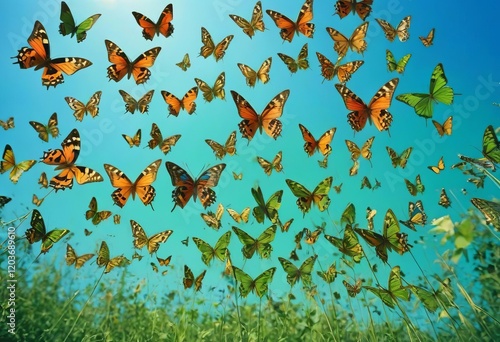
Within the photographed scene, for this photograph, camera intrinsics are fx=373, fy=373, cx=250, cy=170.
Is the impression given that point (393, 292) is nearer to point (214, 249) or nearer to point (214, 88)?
point (214, 249)

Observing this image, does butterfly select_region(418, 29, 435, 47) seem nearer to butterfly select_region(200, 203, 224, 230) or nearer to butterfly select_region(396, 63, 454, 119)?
butterfly select_region(396, 63, 454, 119)

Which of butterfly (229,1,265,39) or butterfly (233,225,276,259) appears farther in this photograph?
butterfly (229,1,265,39)

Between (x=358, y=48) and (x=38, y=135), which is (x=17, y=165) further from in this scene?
(x=358, y=48)

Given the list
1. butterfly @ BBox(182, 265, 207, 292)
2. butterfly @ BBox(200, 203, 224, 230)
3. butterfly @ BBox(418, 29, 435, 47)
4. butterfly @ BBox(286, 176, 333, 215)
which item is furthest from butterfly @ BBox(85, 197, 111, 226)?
butterfly @ BBox(418, 29, 435, 47)

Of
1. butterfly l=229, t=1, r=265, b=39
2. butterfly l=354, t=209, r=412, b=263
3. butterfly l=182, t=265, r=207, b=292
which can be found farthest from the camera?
butterfly l=229, t=1, r=265, b=39

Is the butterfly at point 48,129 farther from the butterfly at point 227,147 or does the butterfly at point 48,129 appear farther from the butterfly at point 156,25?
the butterfly at point 227,147

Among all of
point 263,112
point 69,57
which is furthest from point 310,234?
point 69,57

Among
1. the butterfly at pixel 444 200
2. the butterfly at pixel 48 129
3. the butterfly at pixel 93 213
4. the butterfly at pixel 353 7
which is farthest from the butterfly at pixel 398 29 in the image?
the butterfly at pixel 48 129
